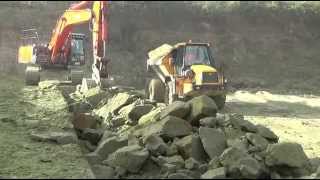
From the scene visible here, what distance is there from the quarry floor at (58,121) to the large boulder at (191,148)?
1.66 meters

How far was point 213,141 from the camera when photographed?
8906mm

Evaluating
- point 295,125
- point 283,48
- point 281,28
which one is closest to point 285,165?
point 295,125

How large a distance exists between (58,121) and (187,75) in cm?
509

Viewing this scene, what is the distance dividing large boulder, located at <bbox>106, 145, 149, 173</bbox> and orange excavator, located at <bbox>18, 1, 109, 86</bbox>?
6886 mm

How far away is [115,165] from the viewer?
8070mm

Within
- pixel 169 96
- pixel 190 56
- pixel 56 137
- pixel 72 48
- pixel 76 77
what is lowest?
pixel 56 137

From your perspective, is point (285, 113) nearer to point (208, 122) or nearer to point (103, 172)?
point (208, 122)

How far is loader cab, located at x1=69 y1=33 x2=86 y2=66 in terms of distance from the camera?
62.6ft

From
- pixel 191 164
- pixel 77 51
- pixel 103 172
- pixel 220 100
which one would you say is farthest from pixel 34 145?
pixel 77 51

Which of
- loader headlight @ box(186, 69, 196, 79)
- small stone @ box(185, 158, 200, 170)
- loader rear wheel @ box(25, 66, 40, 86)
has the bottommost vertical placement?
small stone @ box(185, 158, 200, 170)

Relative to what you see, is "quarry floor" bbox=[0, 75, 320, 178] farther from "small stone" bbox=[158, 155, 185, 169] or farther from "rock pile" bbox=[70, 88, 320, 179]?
"small stone" bbox=[158, 155, 185, 169]

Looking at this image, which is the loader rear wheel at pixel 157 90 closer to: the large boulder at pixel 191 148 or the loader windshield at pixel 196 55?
the loader windshield at pixel 196 55

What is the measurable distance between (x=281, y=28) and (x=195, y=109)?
73.9ft

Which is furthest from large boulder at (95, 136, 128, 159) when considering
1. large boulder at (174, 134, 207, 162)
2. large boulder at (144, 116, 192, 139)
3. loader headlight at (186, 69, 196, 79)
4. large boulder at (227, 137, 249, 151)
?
loader headlight at (186, 69, 196, 79)
